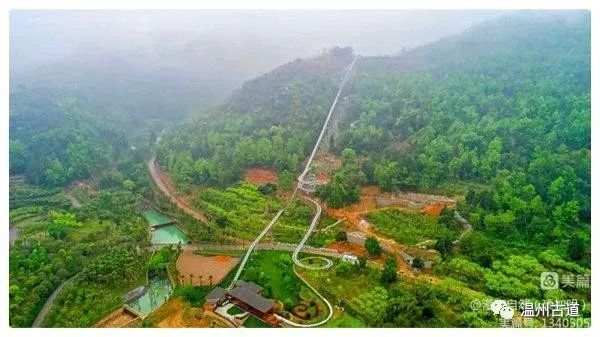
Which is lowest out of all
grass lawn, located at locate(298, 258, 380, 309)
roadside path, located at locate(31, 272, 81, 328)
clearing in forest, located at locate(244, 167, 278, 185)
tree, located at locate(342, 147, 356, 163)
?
grass lawn, located at locate(298, 258, 380, 309)

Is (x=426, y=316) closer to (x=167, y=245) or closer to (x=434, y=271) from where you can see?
(x=434, y=271)

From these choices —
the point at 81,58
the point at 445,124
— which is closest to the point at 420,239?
the point at 445,124

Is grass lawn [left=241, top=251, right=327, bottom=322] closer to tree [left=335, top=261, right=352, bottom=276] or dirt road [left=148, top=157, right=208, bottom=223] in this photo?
tree [left=335, top=261, right=352, bottom=276]

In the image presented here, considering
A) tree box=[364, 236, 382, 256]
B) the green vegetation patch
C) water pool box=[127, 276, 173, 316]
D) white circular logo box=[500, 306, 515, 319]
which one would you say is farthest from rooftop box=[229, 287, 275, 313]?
the green vegetation patch

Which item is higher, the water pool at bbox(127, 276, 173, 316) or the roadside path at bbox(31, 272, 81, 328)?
the roadside path at bbox(31, 272, 81, 328)

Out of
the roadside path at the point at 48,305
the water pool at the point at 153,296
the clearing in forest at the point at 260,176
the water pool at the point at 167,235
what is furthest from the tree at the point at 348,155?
the roadside path at the point at 48,305

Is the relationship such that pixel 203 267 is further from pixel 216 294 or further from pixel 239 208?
pixel 239 208

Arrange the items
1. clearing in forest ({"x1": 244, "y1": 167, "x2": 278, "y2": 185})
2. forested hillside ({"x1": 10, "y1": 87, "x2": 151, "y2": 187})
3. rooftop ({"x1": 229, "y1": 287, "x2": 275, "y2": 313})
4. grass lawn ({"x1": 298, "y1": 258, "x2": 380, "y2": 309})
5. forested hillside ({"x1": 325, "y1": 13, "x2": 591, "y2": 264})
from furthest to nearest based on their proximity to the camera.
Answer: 1. forested hillside ({"x1": 10, "y1": 87, "x2": 151, "y2": 187})
2. clearing in forest ({"x1": 244, "y1": 167, "x2": 278, "y2": 185})
3. forested hillside ({"x1": 325, "y1": 13, "x2": 591, "y2": 264})
4. grass lawn ({"x1": 298, "y1": 258, "x2": 380, "y2": 309})
5. rooftop ({"x1": 229, "y1": 287, "x2": 275, "y2": 313})
